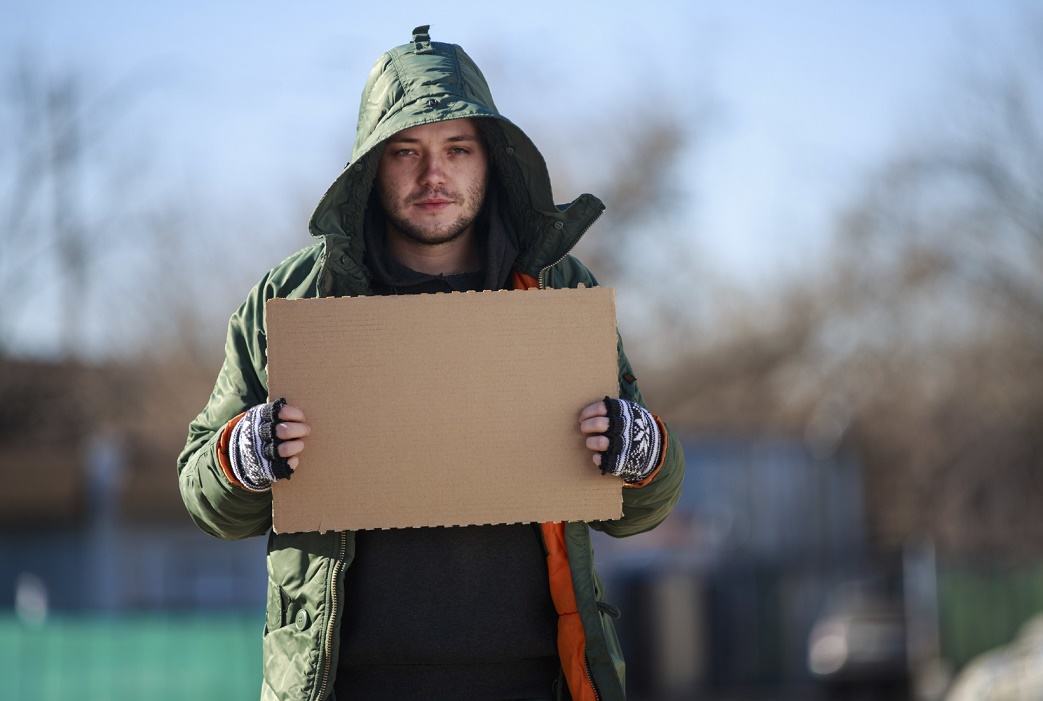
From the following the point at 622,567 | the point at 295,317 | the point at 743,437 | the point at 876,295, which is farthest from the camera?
the point at 876,295

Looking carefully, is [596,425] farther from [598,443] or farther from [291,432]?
[291,432]

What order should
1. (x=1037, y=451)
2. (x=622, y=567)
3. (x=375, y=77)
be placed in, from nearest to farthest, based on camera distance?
(x=375, y=77) < (x=622, y=567) < (x=1037, y=451)

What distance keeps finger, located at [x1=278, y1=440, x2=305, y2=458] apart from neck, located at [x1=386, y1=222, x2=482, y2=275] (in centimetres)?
74

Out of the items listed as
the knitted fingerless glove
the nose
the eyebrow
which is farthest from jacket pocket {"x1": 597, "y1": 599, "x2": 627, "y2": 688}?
the eyebrow

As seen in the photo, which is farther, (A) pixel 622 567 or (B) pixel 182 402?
(B) pixel 182 402

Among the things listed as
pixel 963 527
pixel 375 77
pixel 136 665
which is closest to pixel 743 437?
pixel 963 527

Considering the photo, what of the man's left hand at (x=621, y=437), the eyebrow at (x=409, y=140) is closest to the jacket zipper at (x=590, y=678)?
the man's left hand at (x=621, y=437)

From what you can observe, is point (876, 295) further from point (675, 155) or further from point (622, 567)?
point (622, 567)

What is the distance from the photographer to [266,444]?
3174 mm

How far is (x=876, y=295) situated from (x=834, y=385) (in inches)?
187

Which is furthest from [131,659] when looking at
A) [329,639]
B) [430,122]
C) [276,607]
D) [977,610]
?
[977,610]

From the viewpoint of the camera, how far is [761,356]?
122 ft

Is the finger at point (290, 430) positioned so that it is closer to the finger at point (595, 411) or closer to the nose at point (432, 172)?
the finger at point (595, 411)

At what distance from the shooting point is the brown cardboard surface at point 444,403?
10.8 feet
